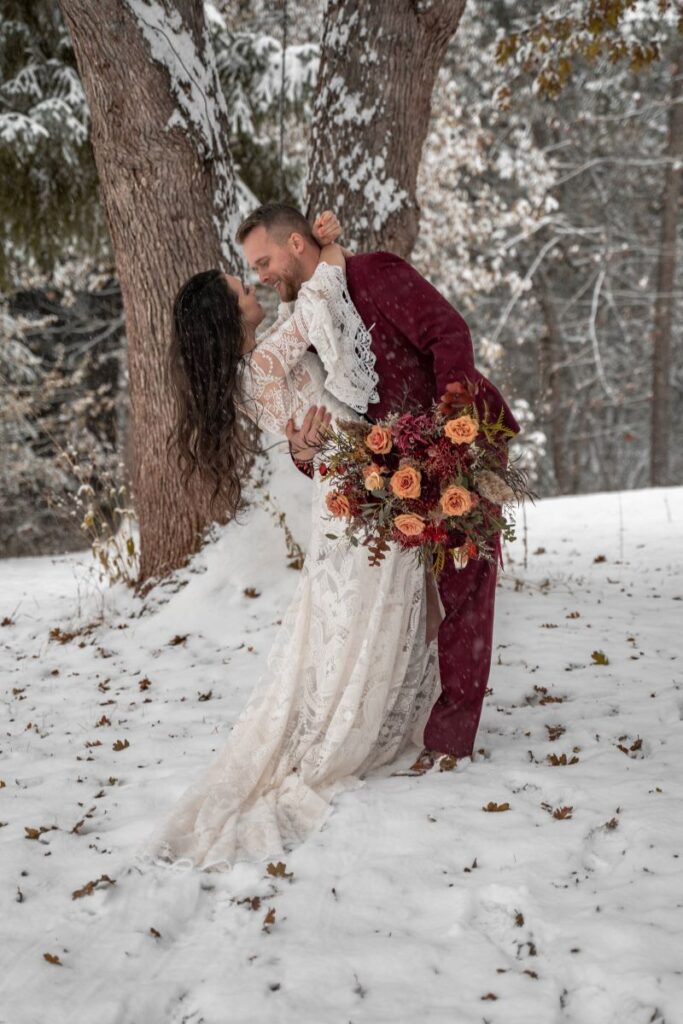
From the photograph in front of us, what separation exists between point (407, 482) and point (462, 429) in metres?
0.25

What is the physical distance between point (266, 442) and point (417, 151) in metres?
2.23

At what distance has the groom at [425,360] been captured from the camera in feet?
10.0

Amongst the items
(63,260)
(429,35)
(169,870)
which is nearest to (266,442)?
(429,35)

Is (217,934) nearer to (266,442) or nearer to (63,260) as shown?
(266,442)

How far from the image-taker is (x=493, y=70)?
1339cm

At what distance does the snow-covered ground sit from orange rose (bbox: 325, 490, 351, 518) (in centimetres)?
101

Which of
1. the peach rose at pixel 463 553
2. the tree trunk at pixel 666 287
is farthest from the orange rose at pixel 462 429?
the tree trunk at pixel 666 287

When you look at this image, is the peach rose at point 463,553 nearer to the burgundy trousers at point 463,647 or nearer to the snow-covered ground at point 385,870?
the burgundy trousers at point 463,647

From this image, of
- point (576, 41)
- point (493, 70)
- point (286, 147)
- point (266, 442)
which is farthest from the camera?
point (493, 70)

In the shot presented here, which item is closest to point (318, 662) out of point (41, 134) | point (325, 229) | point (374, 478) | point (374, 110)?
point (374, 478)

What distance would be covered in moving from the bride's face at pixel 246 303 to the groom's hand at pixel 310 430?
38 cm

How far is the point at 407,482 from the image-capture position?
114 inches

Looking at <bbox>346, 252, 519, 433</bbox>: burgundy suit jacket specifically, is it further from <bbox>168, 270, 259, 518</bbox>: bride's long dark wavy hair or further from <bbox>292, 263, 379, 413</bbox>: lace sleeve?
<bbox>168, 270, 259, 518</bbox>: bride's long dark wavy hair

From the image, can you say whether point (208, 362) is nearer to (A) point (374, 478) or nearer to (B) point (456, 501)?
(A) point (374, 478)
